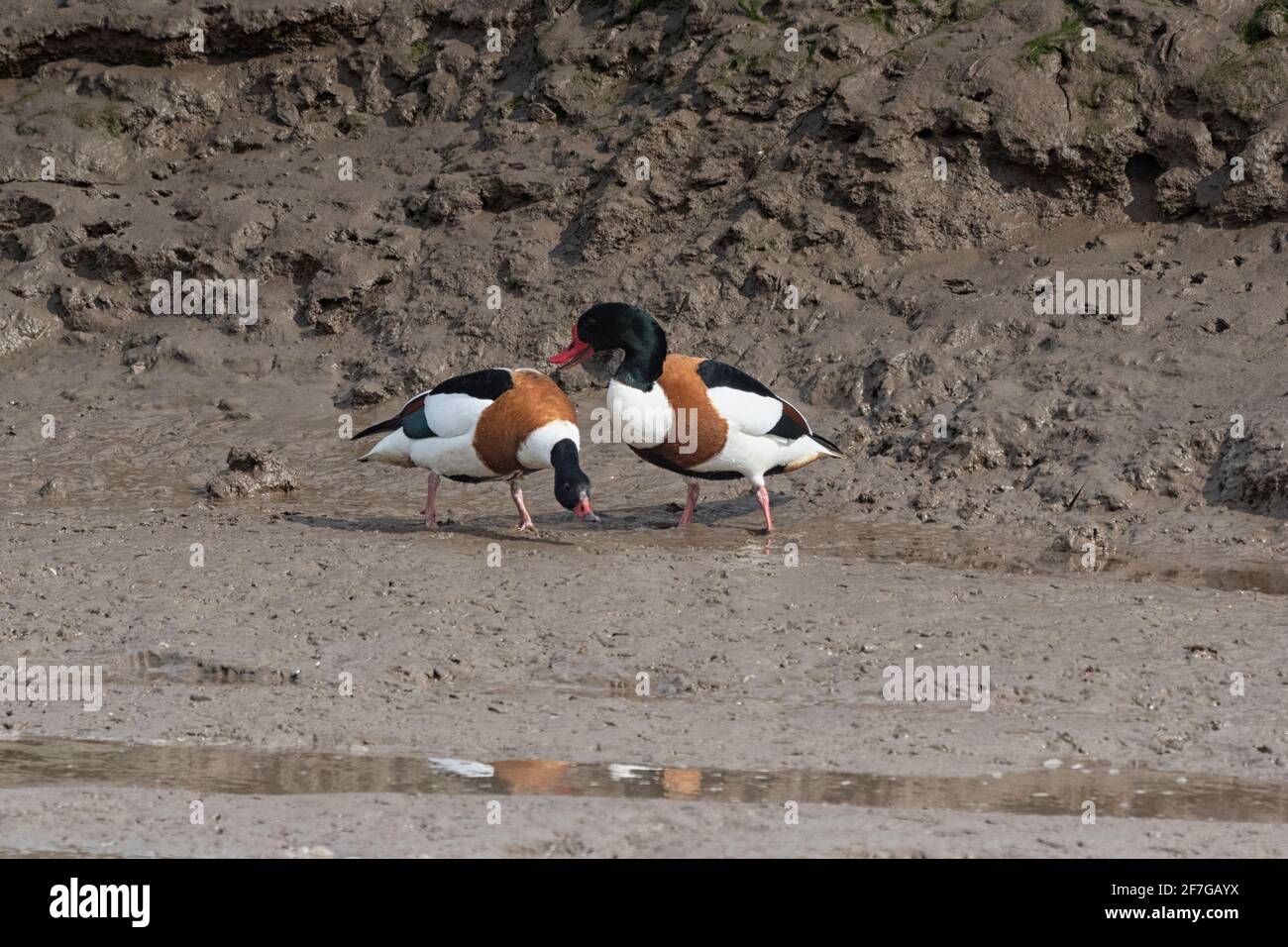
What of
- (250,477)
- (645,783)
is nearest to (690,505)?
(250,477)

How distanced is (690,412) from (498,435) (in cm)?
107

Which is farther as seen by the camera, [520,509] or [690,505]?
[690,505]

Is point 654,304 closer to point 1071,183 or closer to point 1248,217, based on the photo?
point 1071,183

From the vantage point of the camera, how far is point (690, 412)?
367 inches

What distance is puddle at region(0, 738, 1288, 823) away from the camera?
201 inches

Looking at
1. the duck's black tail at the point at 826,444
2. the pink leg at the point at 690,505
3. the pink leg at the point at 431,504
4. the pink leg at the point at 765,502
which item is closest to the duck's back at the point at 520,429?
the pink leg at the point at 431,504

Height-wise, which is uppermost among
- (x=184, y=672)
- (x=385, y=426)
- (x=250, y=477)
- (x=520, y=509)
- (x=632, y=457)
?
(x=385, y=426)

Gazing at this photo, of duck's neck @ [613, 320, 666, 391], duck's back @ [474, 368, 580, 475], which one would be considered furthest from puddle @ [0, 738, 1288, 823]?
duck's neck @ [613, 320, 666, 391]

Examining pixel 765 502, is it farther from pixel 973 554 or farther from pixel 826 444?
pixel 973 554

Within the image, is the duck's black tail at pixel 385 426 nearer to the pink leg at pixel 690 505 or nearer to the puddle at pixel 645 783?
the pink leg at pixel 690 505

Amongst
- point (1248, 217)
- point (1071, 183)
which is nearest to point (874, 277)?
point (1071, 183)

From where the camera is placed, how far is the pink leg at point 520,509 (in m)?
9.56

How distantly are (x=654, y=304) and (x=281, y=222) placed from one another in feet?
10.9

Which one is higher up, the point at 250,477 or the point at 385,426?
the point at 385,426
